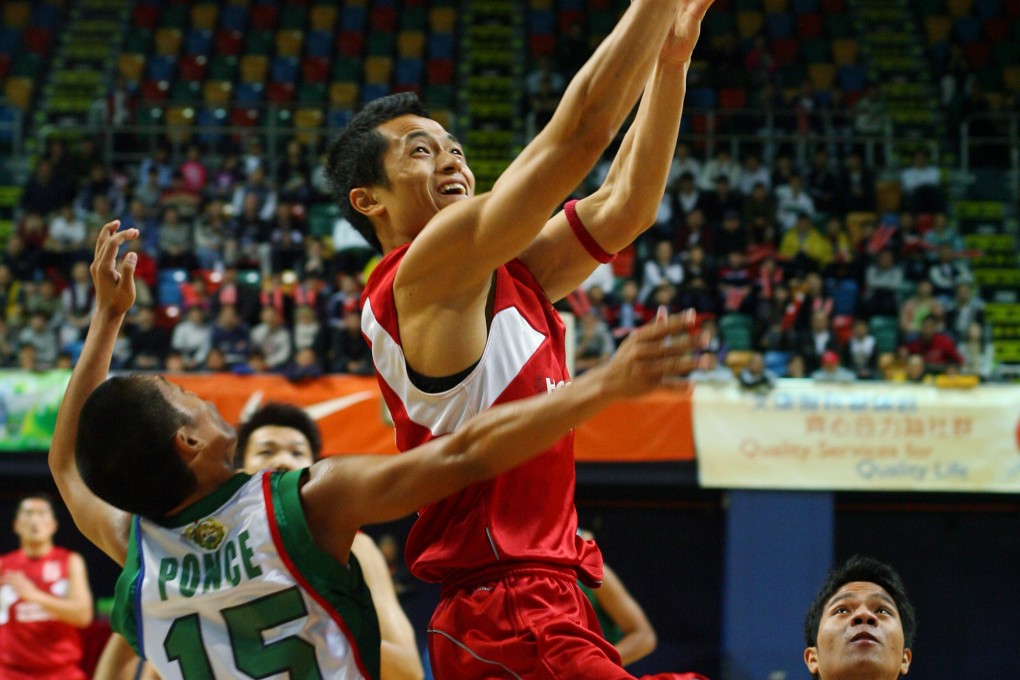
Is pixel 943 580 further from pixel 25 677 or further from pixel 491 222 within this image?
pixel 491 222

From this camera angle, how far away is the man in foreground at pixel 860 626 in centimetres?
351

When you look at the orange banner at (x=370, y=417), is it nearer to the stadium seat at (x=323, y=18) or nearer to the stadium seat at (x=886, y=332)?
the stadium seat at (x=886, y=332)

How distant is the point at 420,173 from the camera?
10.1 ft

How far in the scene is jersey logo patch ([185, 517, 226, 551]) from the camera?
252 cm

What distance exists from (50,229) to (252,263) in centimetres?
252

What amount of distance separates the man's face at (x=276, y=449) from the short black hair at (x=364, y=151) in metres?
1.10

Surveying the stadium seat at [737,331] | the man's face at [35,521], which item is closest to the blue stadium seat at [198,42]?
the stadium seat at [737,331]

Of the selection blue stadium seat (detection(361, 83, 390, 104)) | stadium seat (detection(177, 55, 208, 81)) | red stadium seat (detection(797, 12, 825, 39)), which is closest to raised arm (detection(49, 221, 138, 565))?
blue stadium seat (detection(361, 83, 390, 104))

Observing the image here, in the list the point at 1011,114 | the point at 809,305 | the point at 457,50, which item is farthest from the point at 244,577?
the point at 457,50

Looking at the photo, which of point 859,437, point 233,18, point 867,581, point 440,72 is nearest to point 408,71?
point 440,72

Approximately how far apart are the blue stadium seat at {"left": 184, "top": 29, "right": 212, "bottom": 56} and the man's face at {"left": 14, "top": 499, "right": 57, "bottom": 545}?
12825 millimetres

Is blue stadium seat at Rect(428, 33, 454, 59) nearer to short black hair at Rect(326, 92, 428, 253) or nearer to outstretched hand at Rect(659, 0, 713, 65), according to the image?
short black hair at Rect(326, 92, 428, 253)

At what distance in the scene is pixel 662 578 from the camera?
1313 cm

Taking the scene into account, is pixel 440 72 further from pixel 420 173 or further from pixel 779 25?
pixel 420 173
